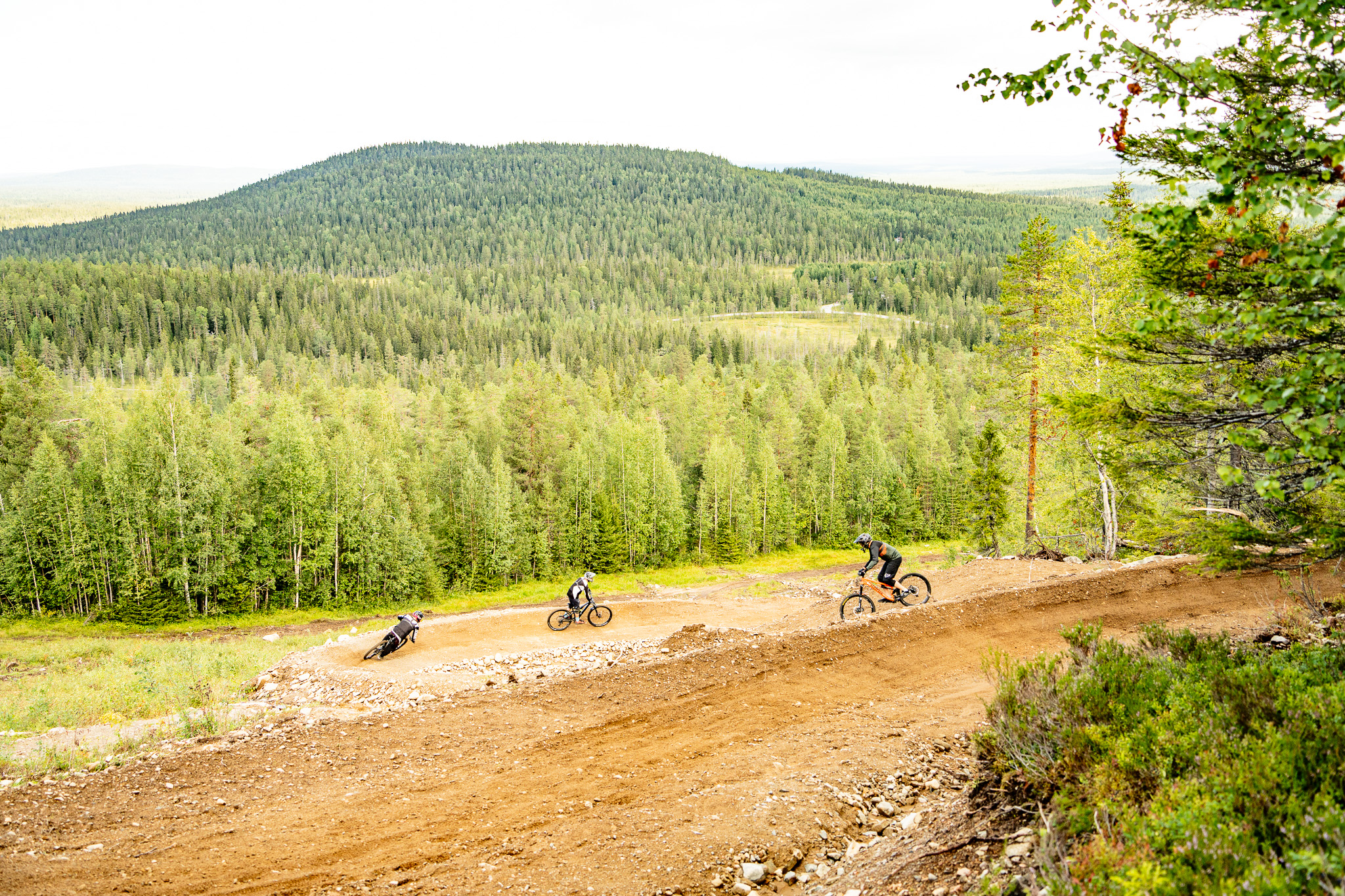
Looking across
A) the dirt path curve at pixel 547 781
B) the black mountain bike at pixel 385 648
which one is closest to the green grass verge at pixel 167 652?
the black mountain bike at pixel 385 648

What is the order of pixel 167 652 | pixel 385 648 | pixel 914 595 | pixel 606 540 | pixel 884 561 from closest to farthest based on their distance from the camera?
1. pixel 884 561
2. pixel 914 595
3. pixel 385 648
4. pixel 167 652
5. pixel 606 540

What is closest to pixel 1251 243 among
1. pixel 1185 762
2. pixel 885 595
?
pixel 1185 762

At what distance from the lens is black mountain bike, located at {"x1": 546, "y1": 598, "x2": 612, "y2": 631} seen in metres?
23.7

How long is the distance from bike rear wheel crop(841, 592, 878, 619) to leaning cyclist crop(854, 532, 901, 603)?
0.54 m

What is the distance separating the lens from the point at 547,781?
1073cm

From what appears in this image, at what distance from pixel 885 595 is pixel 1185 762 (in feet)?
45.8

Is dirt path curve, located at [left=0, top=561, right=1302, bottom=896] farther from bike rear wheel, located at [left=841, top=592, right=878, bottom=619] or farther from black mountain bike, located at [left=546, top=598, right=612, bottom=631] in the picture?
black mountain bike, located at [left=546, top=598, right=612, bottom=631]

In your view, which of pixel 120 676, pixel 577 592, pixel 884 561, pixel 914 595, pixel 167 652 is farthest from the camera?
pixel 167 652

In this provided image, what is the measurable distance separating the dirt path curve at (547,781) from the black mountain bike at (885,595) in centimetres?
261

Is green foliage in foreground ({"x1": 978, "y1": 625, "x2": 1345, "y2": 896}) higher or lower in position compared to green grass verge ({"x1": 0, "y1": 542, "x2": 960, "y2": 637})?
higher

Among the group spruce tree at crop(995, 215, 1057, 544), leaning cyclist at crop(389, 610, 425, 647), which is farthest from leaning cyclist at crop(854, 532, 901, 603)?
leaning cyclist at crop(389, 610, 425, 647)

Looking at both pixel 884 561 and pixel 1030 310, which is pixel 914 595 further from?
pixel 1030 310

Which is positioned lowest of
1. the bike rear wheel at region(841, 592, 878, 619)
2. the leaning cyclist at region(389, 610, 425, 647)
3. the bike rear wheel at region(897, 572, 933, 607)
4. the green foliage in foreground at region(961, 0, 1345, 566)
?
the leaning cyclist at region(389, 610, 425, 647)

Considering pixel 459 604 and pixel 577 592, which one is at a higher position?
pixel 577 592
